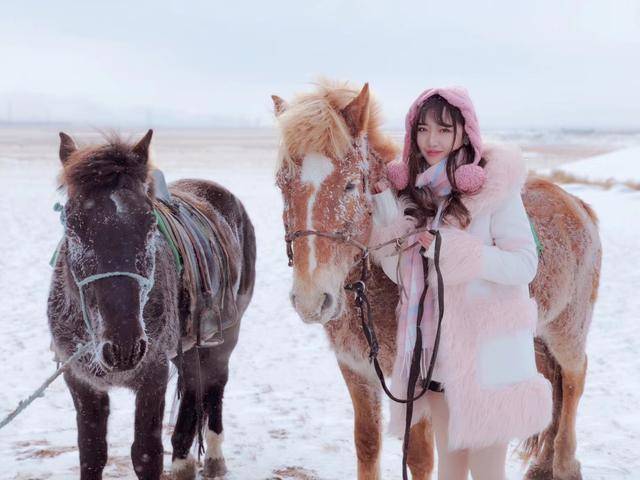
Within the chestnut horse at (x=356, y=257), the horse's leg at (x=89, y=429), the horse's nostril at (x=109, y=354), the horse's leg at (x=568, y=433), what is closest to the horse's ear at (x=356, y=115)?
the chestnut horse at (x=356, y=257)

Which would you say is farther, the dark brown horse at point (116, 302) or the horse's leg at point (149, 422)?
the horse's leg at point (149, 422)

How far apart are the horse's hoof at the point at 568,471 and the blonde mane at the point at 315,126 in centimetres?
257

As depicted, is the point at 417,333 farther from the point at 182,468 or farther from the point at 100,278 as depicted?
the point at 182,468

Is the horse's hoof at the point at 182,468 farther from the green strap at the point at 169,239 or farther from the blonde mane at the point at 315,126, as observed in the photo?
the blonde mane at the point at 315,126

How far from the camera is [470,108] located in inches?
87.7

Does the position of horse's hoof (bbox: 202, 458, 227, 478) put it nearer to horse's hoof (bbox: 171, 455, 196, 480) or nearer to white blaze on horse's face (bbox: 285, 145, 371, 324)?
horse's hoof (bbox: 171, 455, 196, 480)

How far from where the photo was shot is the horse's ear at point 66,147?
2.80 meters

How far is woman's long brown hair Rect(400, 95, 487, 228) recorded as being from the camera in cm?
223

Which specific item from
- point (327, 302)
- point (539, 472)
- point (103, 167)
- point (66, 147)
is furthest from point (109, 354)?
point (539, 472)

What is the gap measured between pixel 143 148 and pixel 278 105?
72 cm

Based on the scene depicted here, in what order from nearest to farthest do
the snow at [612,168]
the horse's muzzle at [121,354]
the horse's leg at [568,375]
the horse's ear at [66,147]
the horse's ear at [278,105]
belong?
the horse's muzzle at [121,354] < the horse's ear at [278,105] < the horse's ear at [66,147] < the horse's leg at [568,375] < the snow at [612,168]

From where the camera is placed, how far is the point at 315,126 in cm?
227

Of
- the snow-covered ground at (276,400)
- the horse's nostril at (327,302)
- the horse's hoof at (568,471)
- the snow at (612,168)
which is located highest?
the horse's nostril at (327,302)

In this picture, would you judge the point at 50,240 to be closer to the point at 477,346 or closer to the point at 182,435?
the point at 182,435
